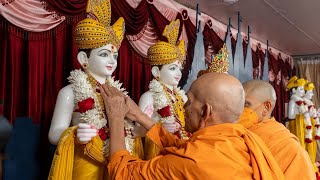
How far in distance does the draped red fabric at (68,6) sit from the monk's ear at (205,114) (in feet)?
4.99

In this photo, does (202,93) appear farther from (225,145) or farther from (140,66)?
(140,66)

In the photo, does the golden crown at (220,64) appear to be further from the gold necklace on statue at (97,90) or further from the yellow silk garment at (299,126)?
the yellow silk garment at (299,126)

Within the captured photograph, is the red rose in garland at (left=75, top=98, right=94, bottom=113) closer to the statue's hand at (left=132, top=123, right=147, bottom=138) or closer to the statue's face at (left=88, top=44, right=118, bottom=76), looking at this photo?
the statue's face at (left=88, top=44, right=118, bottom=76)

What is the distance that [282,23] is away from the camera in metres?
5.23

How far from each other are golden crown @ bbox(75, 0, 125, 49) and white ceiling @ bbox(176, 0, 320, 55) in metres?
2.11

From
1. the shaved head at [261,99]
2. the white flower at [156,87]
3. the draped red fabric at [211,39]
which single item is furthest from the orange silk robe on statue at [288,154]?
the draped red fabric at [211,39]

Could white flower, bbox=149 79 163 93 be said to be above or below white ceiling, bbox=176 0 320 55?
below

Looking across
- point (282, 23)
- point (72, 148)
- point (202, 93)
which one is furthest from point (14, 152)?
point (282, 23)

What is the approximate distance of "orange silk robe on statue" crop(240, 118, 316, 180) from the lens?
2.01 metres

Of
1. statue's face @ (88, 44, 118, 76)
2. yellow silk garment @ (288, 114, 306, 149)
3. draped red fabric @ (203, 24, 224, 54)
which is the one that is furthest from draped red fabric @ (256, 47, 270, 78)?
statue's face @ (88, 44, 118, 76)

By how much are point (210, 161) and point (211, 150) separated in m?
0.04

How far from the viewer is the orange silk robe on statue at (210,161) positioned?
1.44 meters

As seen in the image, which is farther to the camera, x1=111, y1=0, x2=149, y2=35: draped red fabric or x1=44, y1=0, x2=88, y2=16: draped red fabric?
x1=111, y1=0, x2=149, y2=35: draped red fabric

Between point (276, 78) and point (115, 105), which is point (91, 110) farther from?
point (276, 78)
